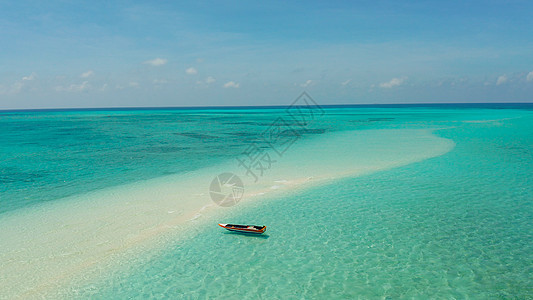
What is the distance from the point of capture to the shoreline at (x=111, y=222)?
11.6 m

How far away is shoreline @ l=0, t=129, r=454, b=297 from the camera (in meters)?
11.6

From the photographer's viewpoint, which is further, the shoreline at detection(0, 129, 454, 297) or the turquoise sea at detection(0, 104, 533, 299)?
the shoreline at detection(0, 129, 454, 297)

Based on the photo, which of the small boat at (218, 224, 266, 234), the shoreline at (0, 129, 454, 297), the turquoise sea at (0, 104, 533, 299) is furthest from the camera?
the small boat at (218, 224, 266, 234)

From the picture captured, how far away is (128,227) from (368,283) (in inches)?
426

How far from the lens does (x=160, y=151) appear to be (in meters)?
37.3

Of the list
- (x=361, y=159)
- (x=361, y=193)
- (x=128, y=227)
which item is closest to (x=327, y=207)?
(x=361, y=193)

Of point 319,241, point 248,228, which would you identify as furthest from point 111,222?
point 319,241

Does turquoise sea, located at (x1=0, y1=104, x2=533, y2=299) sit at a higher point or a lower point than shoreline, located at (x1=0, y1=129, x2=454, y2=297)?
higher

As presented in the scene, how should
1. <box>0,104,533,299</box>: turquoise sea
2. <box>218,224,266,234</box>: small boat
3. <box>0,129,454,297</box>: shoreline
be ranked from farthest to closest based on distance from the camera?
<box>218,224,266,234</box>: small boat < <box>0,129,454,297</box>: shoreline < <box>0,104,533,299</box>: turquoise sea

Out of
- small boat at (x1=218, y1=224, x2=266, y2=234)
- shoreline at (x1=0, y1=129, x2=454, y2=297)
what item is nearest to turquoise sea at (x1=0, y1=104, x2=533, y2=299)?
shoreline at (x1=0, y1=129, x2=454, y2=297)

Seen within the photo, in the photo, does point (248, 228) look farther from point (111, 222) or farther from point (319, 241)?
point (111, 222)

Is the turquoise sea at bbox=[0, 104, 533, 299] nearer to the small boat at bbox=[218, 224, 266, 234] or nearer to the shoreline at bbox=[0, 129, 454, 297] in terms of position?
the shoreline at bbox=[0, 129, 454, 297]

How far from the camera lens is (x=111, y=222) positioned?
15773mm

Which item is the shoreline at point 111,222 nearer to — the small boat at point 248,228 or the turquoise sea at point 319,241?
the turquoise sea at point 319,241
